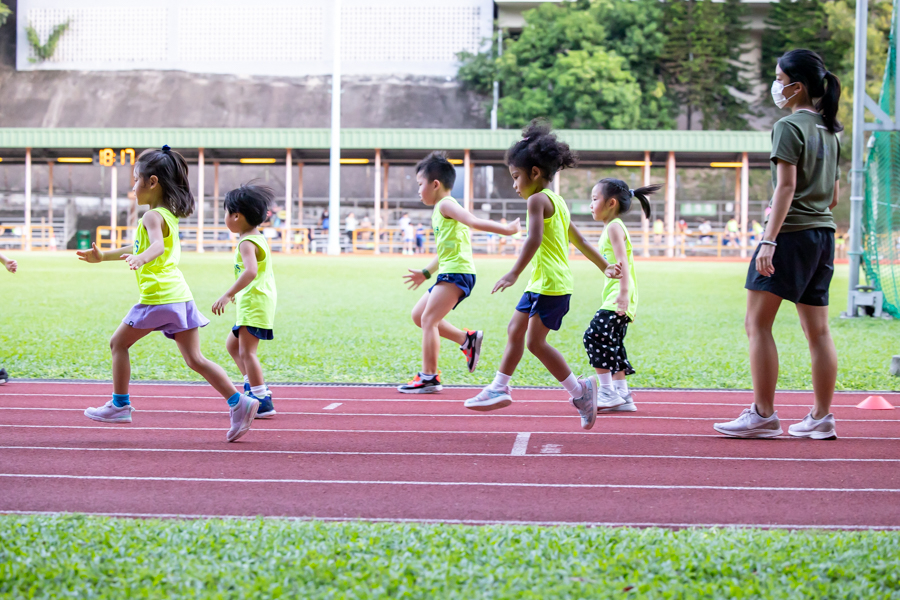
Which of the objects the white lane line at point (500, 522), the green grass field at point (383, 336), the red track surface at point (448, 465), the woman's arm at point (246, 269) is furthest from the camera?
the green grass field at point (383, 336)

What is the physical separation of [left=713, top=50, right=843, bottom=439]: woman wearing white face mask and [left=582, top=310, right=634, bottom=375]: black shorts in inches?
48.5

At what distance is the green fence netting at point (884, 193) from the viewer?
12.5 m

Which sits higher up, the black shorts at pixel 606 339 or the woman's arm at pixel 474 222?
the woman's arm at pixel 474 222

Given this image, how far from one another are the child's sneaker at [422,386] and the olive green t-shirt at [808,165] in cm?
291

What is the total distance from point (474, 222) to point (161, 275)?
73.7 inches

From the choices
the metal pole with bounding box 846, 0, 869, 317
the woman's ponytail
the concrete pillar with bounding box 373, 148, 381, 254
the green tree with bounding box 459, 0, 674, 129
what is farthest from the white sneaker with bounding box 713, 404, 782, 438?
the green tree with bounding box 459, 0, 674, 129

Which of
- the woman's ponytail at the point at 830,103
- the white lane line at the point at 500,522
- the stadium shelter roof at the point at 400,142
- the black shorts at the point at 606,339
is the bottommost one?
the white lane line at the point at 500,522

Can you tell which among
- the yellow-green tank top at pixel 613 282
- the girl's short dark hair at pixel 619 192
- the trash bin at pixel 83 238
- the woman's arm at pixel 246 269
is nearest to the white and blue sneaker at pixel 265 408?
the woman's arm at pixel 246 269

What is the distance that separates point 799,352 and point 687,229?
1168 inches

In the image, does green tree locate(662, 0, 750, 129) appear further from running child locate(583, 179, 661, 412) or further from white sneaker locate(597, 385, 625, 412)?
white sneaker locate(597, 385, 625, 412)

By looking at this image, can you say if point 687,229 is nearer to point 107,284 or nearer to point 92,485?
point 107,284

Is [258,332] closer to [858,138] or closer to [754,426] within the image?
[754,426]

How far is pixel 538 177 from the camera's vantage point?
→ 504cm

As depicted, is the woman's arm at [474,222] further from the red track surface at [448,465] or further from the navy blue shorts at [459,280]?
the red track surface at [448,465]
